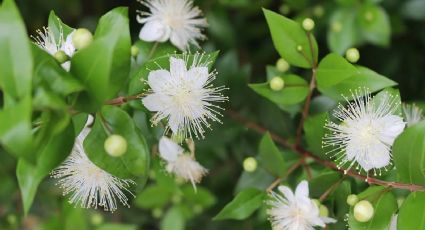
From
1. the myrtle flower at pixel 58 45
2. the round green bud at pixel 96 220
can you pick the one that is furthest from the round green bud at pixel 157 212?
the myrtle flower at pixel 58 45

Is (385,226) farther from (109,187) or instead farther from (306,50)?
(109,187)

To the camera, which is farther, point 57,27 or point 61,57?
point 57,27

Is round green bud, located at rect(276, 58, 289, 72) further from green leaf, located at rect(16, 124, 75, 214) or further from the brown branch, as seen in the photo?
green leaf, located at rect(16, 124, 75, 214)

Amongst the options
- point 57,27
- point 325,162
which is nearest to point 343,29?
point 325,162

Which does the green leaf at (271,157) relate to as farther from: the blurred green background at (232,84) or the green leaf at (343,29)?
the green leaf at (343,29)

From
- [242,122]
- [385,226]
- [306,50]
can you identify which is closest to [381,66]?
[242,122]

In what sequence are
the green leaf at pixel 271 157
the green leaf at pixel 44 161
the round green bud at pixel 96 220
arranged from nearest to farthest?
the green leaf at pixel 44 161 < the green leaf at pixel 271 157 < the round green bud at pixel 96 220

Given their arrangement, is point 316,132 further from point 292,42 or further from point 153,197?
point 153,197

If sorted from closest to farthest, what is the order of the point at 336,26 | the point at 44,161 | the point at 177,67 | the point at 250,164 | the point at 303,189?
the point at 44,161 → the point at 177,67 → the point at 303,189 → the point at 250,164 → the point at 336,26

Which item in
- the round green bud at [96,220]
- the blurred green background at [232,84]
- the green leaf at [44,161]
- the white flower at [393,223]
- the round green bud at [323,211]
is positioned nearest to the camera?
the green leaf at [44,161]
